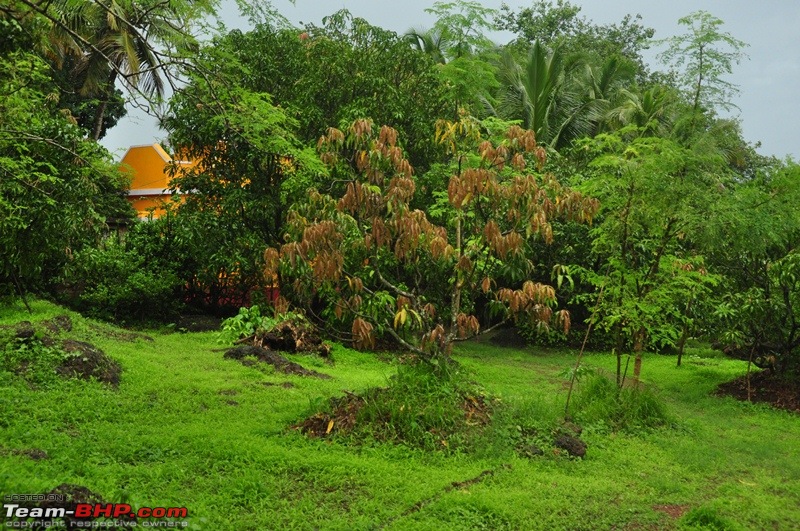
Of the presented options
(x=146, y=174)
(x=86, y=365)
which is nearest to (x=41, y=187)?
(x=86, y=365)

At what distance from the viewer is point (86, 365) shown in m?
7.08

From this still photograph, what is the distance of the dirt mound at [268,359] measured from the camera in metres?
8.95

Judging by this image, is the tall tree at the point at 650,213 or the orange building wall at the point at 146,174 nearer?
the tall tree at the point at 650,213

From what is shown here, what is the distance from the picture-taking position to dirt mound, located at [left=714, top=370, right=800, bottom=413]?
950 centimetres

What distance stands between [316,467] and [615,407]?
380 cm

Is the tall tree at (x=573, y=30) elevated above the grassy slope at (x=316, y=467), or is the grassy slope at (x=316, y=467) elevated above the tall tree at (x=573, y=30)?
the tall tree at (x=573, y=30)

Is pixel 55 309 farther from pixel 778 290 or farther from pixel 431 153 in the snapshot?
pixel 778 290

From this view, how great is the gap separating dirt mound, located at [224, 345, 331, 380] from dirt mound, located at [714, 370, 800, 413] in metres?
6.18

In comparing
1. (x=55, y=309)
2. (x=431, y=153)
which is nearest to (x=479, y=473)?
(x=55, y=309)

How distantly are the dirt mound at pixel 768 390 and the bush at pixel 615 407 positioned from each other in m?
2.93

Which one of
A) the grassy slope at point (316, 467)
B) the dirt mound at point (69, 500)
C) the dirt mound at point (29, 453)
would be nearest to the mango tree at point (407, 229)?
the grassy slope at point (316, 467)

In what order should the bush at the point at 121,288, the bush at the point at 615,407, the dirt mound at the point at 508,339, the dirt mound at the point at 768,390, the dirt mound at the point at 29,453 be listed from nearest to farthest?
the dirt mound at the point at 29,453, the bush at the point at 615,407, the dirt mound at the point at 768,390, the bush at the point at 121,288, the dirt mound at the point at 508,339

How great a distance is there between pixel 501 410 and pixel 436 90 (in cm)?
916

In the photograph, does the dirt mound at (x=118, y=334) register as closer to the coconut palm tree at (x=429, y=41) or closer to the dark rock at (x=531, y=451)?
the dark rock at (x=531, y=451)
